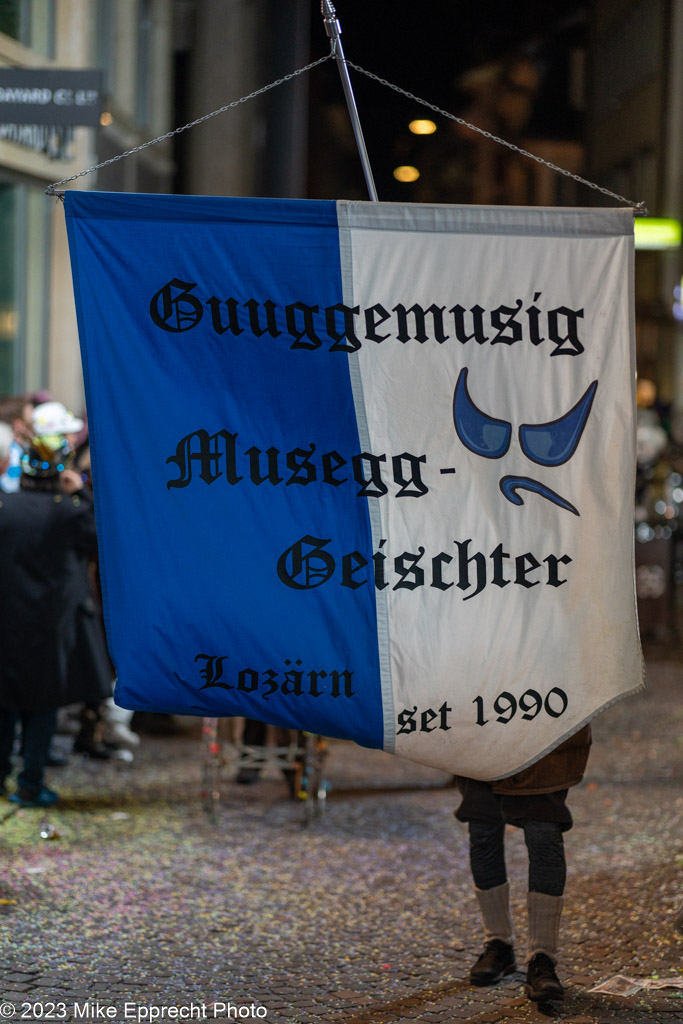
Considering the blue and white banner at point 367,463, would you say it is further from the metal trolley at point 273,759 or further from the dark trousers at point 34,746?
the dark trousers at point 34,746

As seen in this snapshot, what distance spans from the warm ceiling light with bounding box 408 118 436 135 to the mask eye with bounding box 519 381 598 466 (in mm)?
10931

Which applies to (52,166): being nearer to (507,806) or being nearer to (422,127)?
(422,127)

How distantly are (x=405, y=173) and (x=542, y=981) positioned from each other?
11056 millimetres

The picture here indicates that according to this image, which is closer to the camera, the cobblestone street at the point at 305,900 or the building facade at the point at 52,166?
the cobblestone street at the point at 305,900

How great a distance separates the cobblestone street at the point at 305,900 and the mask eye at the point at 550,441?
1.85m

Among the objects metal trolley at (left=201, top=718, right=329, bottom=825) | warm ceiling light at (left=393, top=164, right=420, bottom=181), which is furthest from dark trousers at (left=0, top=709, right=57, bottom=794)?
warm ceiling light at (left=393, top=164, right=420, bottom=181)

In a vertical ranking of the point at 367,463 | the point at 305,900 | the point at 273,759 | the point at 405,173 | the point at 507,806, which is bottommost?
the point at 305,900

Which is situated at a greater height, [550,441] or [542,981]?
[550,441]

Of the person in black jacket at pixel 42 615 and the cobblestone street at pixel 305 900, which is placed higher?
the person in black jacket at pixel 42 615

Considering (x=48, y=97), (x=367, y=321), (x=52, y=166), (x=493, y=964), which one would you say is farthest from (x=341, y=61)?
(x=52, y=166)

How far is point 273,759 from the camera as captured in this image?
7211 mm

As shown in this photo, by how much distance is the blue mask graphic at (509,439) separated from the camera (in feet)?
14.8

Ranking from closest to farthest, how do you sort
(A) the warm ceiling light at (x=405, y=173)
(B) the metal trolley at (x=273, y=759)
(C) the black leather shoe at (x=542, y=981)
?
(C) the black leather shoe at (x=542, y=981) → (B) the metal trolley at (x=273, y=759) → (A) the warm ceiling light at (x=405, y=173)

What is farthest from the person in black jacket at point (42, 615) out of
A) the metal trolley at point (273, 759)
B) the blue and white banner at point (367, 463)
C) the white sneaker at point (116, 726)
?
the blue and white banner at point (367, 463)
